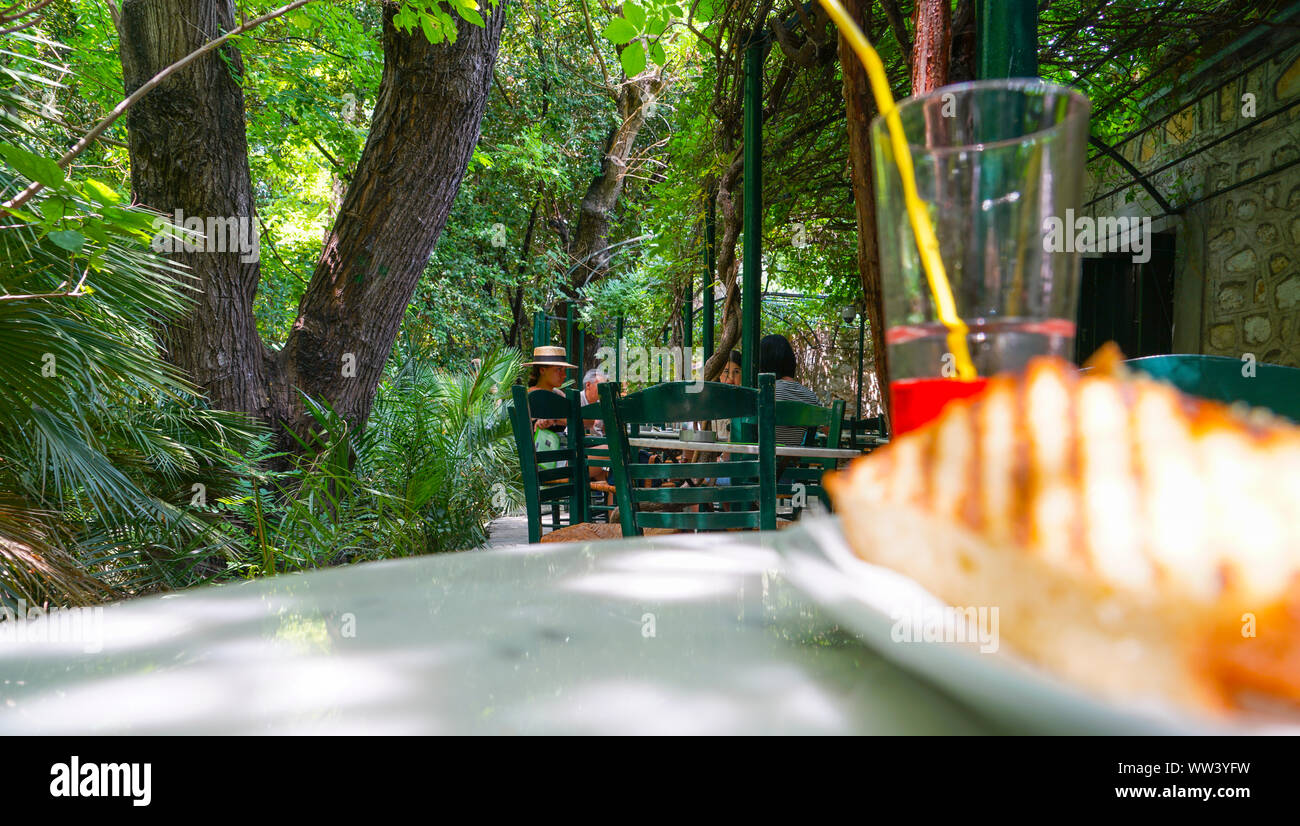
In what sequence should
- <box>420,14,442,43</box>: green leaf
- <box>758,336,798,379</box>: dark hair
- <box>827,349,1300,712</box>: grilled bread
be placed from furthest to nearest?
<box>758,336,798,379</box>: dark hair → <box>420,14,442,43</box>: green leaf → <box>827,349,1300,712</box>: grilled bread

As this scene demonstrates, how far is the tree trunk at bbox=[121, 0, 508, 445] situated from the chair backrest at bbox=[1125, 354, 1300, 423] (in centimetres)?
309

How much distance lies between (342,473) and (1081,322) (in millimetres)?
6312

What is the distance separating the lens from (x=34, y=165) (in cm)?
124

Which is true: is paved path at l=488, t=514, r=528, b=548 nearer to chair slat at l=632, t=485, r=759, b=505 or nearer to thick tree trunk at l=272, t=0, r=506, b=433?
thick tree trunk at l=272, t=0, r=506, b=433

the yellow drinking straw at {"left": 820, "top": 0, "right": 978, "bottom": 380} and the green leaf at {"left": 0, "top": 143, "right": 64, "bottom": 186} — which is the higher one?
the green leaf at {"left": 0, "top": 143, "right": 64, "bottom": 186}

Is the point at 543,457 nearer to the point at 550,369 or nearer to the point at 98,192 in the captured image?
the point at 98,192

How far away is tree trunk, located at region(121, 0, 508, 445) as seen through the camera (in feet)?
10.3

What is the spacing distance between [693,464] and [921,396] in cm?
144

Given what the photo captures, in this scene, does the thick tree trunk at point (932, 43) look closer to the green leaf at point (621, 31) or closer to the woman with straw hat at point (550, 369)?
the green leaf at point (621, 31)

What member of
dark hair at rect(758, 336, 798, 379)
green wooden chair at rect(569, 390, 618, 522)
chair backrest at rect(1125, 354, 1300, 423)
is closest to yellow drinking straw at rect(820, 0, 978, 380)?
chair backrest at rect(1125, 354, 1300, 423)

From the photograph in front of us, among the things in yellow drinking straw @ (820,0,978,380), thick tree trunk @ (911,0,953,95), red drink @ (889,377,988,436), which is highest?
thick tree trunk @ (911,0,953,95)

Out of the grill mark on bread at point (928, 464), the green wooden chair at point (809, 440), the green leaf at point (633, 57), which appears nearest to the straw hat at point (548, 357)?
the green wooden chair at point (809, 440)

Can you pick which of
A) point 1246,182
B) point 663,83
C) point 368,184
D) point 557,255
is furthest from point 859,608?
point 557,255
